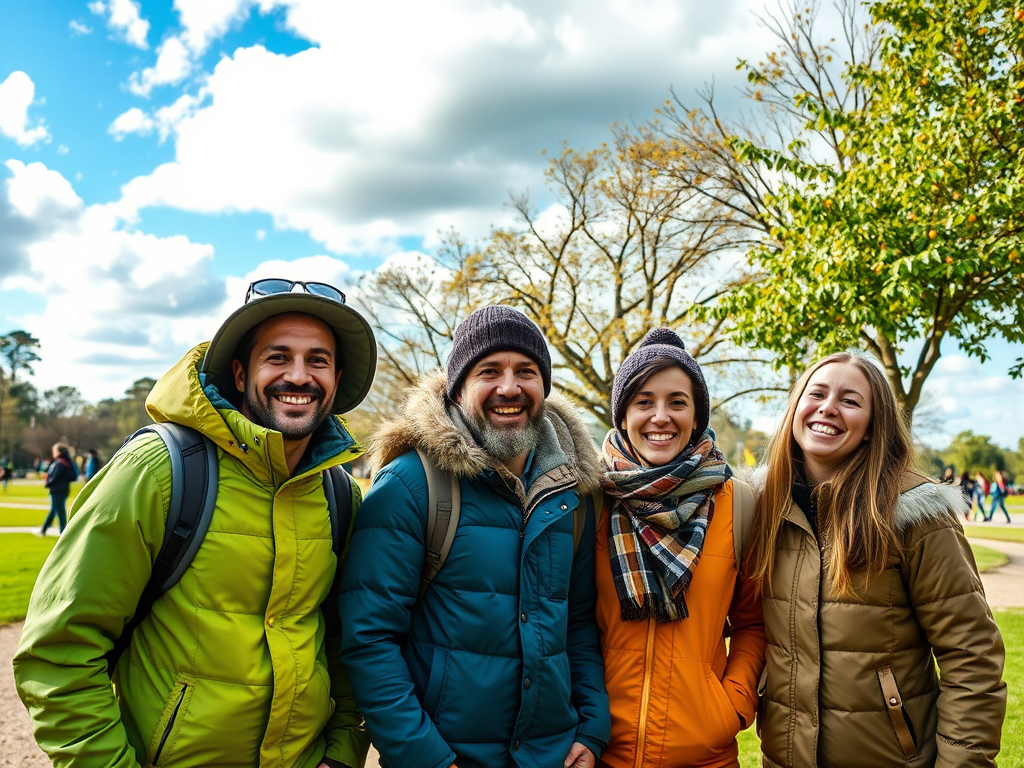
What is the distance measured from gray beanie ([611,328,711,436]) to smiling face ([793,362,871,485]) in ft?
1.34

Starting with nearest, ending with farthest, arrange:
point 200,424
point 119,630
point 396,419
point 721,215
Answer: point 119,630 → point 200,424 → point 396,419 → point 721,215

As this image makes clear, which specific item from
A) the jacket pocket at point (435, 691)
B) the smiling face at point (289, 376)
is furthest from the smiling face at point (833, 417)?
the smiling face at point (289, 376)

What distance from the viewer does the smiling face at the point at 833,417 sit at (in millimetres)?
2902

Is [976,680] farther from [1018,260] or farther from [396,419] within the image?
[1018,260]

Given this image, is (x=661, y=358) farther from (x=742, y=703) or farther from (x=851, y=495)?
(x=742, y=703)

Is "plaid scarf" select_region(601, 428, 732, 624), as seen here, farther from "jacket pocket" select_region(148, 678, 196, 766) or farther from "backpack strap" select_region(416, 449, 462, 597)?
"jacket pocket" select_region(148, 678, 196, 766)

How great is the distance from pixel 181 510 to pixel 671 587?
177cm

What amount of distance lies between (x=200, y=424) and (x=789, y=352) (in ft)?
27.6

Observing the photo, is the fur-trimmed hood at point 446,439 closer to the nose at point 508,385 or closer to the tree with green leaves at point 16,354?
the nose at point 508,385

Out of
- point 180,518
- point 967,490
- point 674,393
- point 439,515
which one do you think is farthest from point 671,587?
point 967,490

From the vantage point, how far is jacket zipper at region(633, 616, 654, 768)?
103 inches

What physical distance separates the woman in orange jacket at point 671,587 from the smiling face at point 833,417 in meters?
0.39

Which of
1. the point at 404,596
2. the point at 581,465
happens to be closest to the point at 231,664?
the point at 404,596

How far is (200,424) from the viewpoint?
229cm
